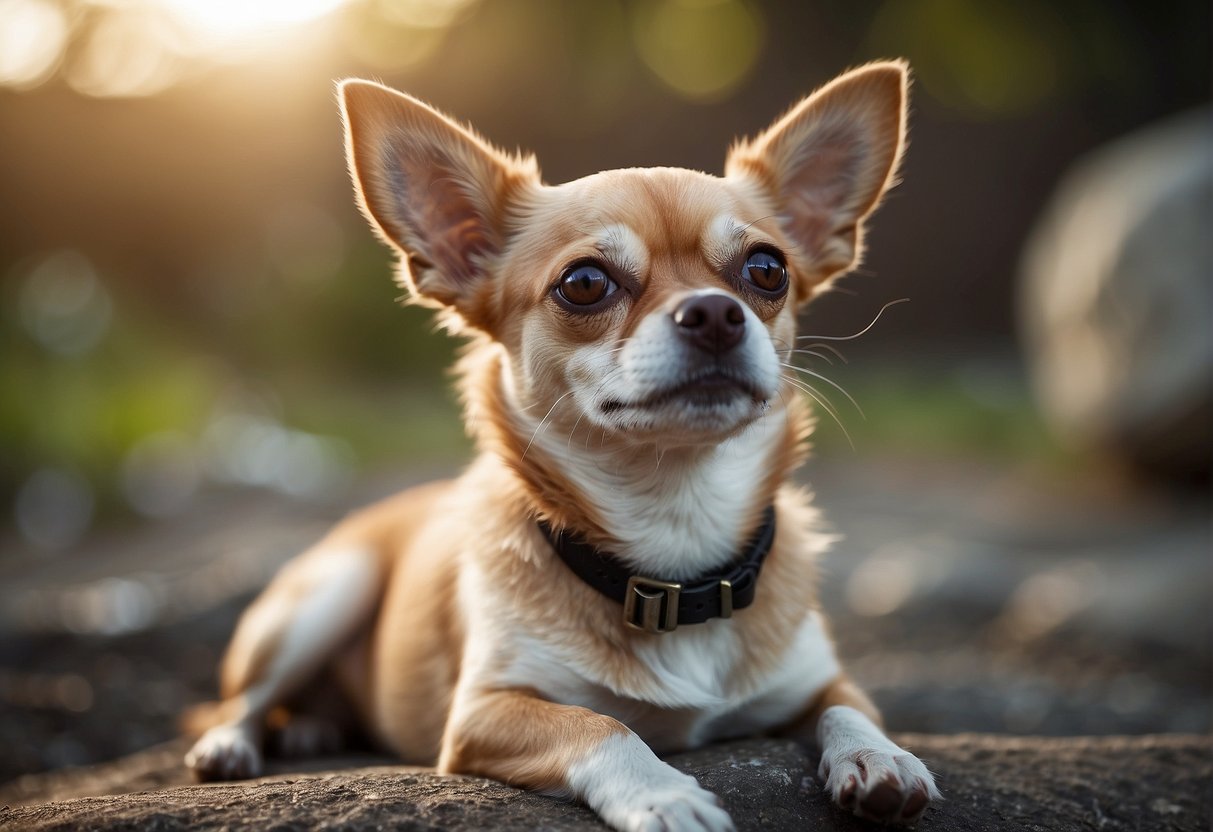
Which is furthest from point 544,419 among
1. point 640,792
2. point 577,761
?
point 640,792

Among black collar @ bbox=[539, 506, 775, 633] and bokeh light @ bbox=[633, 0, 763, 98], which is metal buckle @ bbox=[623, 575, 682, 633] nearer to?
black collar @ bbox=[539, 506, 775, 633]

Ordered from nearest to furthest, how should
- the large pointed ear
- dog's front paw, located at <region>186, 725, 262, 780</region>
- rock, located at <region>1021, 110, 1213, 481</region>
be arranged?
the large pointed ear
dog's front paw, located at <region>186, 725, 262, 780</region>
rock, located at <region>1021, 110, 1213, 481</region>

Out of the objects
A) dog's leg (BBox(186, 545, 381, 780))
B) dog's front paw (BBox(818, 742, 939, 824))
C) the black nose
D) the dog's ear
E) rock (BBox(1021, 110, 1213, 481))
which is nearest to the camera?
dog's front paw (BBox(818, 742, 939, 824))

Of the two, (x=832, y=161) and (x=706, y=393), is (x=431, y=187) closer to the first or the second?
(x=706, y=393)

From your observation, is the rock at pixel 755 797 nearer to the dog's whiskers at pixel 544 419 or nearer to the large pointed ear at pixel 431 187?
the dog's whiskers at pixel 544 419

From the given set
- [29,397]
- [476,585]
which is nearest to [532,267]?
[476,585]

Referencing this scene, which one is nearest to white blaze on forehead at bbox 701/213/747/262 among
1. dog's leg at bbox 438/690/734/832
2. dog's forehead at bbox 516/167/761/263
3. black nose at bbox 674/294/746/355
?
dog's forehead at bbox 516/167/761/263

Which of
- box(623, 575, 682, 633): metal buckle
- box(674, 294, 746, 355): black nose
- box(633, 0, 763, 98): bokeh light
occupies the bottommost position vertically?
box(623, 575, 682, 633): metal buckle

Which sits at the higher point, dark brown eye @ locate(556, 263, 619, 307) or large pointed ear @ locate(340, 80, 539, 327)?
large pointed ear @ locate(340, 80, 539, 327)

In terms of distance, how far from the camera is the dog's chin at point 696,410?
234 cm

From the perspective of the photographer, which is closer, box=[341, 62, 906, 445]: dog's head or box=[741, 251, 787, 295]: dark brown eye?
box=[341, 62, 906, 445]: dog's head

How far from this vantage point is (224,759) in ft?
10.1

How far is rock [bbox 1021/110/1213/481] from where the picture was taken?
6816 mm

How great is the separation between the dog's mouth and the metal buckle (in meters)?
0.44
